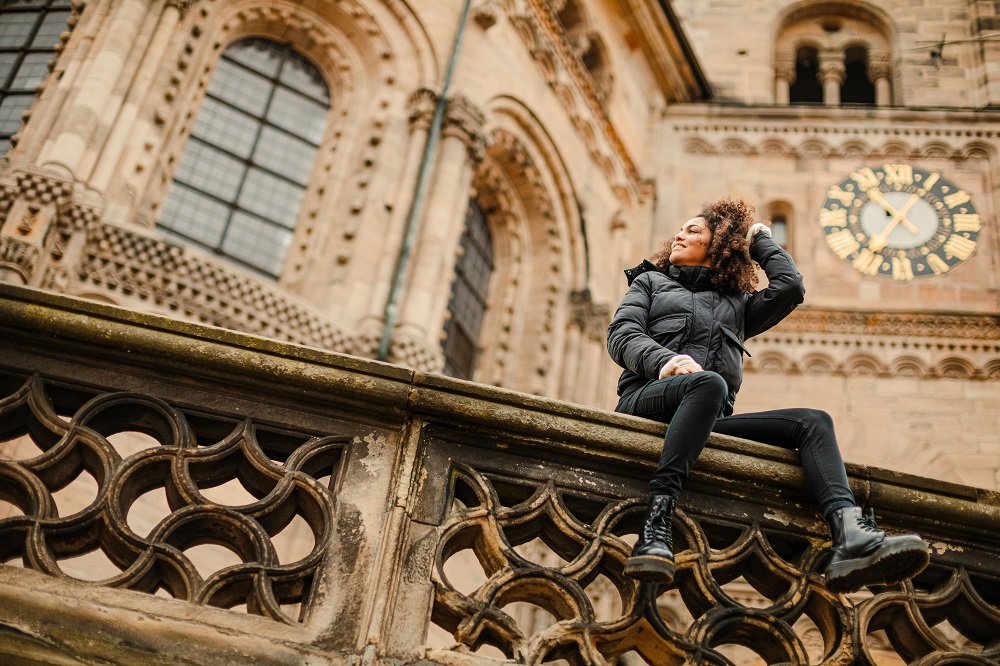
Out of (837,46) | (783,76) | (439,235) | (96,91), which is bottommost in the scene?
(96,91)

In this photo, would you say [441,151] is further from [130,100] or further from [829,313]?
[829,313]

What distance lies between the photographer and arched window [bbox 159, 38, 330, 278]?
1045cm

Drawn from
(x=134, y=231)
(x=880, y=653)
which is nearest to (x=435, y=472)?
(x=134, y=231)

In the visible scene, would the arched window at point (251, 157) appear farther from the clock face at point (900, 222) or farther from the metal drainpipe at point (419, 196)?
the clock face at point (900, 222)

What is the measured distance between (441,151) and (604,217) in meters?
3.70

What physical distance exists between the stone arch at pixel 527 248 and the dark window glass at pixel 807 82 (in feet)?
22.2

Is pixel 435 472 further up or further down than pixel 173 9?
further down

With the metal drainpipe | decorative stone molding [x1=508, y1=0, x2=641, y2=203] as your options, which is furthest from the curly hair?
decorative stone molding [x1=508, y1=0, x2=641, y2=203]

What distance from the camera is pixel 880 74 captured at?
17.8m

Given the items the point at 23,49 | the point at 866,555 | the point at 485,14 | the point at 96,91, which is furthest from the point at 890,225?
the point at 866,555

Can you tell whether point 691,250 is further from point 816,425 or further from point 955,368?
point 955,368

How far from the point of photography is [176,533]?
3836 millimetres

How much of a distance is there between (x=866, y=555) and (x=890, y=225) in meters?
12.4

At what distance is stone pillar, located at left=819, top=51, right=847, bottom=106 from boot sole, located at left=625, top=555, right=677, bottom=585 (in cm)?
1507
